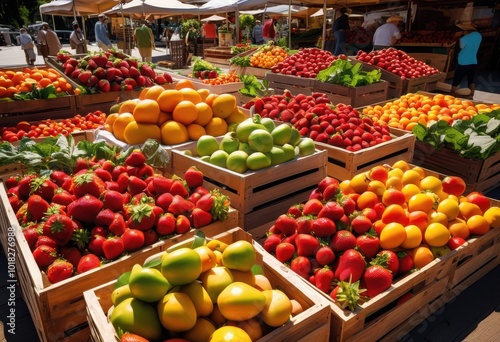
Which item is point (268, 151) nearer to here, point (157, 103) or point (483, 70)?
point (157, 103)

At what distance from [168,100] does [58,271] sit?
2112 millimetres

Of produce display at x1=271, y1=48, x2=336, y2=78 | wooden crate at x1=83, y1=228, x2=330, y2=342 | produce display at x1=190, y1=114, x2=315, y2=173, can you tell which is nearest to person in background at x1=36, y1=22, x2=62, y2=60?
produce display at x1=271, y1=48, x2=336, y2=78

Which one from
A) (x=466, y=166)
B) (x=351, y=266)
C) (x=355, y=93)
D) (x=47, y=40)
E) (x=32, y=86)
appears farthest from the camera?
(x=47, y=40)

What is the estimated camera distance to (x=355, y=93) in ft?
20.3

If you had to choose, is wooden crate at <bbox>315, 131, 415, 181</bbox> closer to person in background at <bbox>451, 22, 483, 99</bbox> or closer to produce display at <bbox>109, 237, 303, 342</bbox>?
produce display at <bbox>109, 237, 303, 342</bbox>

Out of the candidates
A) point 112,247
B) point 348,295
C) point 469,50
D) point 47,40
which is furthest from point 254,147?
point 47,40

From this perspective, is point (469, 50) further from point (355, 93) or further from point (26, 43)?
point (26, 43)

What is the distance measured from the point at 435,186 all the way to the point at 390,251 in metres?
0.97

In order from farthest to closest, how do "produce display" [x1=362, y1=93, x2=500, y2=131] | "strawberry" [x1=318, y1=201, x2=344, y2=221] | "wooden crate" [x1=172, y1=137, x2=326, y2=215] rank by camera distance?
1. "produce display" [x1=362, y1=93, x2=500, y2=131]
2. "wooden crate" [x1=172, y1=137, x2=326, y2=215]
3. "strawberry" [x1=318, y1=201, x2=344, y2=221]

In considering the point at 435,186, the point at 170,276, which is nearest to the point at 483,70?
the point at 435,186

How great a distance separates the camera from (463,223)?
8.92 feet

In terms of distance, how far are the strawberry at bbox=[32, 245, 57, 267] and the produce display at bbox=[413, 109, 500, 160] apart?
13.4ft

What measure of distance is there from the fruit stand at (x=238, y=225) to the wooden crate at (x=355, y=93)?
72.7 inches

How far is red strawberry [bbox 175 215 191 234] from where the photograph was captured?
244cm
